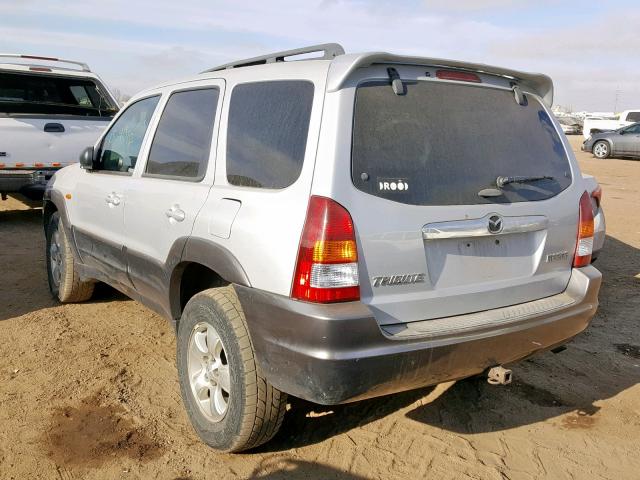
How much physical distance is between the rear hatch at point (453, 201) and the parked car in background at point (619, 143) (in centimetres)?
2262

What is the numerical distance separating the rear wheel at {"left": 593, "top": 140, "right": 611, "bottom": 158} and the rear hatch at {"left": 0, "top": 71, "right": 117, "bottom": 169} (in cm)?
2051

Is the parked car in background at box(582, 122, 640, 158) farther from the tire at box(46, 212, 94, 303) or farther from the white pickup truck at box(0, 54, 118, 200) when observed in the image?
the tire at box(46, 212, 94, 303)

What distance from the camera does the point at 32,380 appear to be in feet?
12.4

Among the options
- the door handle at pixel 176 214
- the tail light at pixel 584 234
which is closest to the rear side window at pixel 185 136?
the door handle at pixel 176 214

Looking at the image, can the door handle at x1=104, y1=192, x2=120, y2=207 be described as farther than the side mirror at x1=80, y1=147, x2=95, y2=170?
No

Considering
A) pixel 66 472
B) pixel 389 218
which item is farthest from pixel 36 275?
pixel 389 218

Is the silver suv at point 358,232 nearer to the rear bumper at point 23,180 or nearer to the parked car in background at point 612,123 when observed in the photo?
the rear bumper at point 23,180

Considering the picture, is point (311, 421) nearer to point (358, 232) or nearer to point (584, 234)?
point (358, 232)

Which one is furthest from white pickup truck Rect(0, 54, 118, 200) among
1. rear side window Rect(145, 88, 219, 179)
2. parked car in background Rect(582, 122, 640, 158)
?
parked car in background Rect(582, 122, 640, 158)

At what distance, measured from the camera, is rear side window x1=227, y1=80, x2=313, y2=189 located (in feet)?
8.71

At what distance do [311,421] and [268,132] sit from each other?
163 centimetres

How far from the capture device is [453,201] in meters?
2.71

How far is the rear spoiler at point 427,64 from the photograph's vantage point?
2557mm

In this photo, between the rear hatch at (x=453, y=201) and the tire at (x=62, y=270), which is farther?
the tire at (x=62, y=270)
